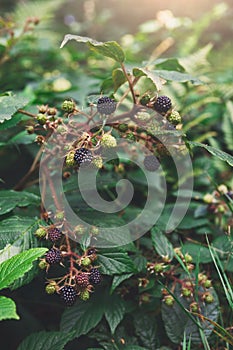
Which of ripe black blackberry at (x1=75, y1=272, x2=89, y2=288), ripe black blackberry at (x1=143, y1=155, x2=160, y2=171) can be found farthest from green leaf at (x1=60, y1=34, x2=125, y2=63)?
ripe black blackberry at (x1=75, y1=272, x2=89, y2=288)

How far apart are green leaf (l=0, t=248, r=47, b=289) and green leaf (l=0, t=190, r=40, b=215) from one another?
246 millimetres

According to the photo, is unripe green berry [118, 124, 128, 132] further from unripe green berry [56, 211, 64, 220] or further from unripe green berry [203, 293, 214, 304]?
unripe green berry [203, 293, 214, 304]

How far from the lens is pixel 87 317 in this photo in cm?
100

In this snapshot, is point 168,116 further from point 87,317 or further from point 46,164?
point 87,317

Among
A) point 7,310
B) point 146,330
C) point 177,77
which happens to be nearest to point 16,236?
point 7,310

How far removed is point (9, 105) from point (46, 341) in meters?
0.53

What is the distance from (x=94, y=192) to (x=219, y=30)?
3916 mm

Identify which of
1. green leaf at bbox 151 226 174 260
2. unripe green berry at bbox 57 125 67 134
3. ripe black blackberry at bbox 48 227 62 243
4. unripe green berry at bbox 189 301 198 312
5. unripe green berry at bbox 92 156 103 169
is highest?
unripe green berry at bbox 57 125 67 134

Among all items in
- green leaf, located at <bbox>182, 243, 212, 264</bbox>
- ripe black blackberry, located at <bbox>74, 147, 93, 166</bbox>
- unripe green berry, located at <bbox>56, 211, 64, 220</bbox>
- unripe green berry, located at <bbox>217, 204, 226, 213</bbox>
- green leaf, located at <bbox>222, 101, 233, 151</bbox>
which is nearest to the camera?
ripe black blackberry, located at <bbox>74, 147, 93, 166</bbox>

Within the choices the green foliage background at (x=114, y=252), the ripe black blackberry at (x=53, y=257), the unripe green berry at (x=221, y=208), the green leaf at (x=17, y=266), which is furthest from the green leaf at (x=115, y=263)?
the unripe green berry at (x=221, y=208)

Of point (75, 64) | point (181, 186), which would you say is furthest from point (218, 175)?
point (75, 64)

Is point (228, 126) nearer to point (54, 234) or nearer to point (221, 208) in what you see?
point (221, 208)

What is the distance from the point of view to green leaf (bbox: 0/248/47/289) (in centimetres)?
72

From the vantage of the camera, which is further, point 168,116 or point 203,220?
point 203,220
